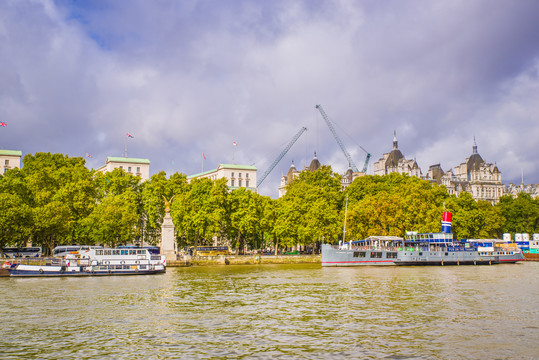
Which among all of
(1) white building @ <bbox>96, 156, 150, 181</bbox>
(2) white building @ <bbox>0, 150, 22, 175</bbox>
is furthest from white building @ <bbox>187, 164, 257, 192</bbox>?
(2) white building @ <bbox>0, 150, 22, 175</bbox>

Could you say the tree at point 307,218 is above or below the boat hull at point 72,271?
above

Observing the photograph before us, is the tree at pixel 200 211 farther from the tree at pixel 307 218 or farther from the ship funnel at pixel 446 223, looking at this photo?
the ship funnel at pixel 446 223

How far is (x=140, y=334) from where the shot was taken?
2405 centimetres

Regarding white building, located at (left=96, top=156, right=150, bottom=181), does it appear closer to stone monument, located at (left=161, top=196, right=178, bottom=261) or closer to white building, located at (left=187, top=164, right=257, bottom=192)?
white building, located at (left=187, top=164, right=257, bottom=192)

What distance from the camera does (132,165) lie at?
479 feet

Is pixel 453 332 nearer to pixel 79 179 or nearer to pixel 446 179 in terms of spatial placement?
pixel 79 179

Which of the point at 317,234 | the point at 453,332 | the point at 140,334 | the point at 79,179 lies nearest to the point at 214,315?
the point at 140,334

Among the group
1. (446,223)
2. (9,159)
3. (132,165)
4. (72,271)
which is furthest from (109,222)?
(132,165)

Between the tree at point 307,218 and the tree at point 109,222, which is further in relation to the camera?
the tree at point 307,218

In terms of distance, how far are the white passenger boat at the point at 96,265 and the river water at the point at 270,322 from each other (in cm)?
1289

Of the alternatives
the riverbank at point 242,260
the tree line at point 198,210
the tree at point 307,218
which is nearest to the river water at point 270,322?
the tree line at point 198,210

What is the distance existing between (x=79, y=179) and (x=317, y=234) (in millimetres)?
44330

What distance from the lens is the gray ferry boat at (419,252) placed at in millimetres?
82625

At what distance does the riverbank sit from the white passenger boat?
1376 cm
